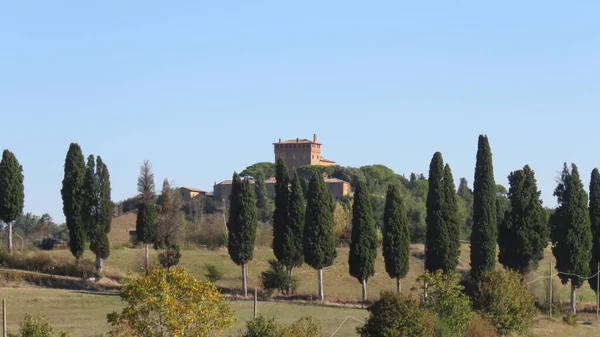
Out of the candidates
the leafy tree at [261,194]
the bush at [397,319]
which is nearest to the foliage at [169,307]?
the bush at [397,319]

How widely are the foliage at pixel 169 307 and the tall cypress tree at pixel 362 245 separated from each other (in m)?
26.7

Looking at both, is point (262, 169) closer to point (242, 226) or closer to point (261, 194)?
point (261, 194)

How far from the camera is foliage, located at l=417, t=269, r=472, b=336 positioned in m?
37.5

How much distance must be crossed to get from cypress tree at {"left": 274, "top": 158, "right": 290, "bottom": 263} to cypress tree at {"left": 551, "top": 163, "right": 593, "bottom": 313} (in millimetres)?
16095

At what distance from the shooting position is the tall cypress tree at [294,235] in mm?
53469

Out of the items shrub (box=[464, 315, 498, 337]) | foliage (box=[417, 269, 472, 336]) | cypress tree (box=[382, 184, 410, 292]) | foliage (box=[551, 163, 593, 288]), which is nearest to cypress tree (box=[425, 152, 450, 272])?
cypress tree (box=[382, 184, 410, 292])

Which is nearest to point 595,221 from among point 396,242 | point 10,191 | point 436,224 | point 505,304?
point 436,224

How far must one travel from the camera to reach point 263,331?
27750mm

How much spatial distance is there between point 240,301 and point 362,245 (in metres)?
8.17

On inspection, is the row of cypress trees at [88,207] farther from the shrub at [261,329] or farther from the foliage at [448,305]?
the shrub at [261,329]

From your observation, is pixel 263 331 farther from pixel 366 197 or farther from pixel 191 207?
pixel 191 207

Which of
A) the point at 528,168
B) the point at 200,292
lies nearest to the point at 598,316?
the point at 528,168

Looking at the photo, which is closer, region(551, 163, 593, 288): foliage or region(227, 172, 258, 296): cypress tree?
region(227, 172, 258, 296): cypress tree

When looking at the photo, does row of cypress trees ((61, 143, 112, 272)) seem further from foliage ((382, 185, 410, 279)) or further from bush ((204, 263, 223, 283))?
foliage ((382, 185, 410, 279))
